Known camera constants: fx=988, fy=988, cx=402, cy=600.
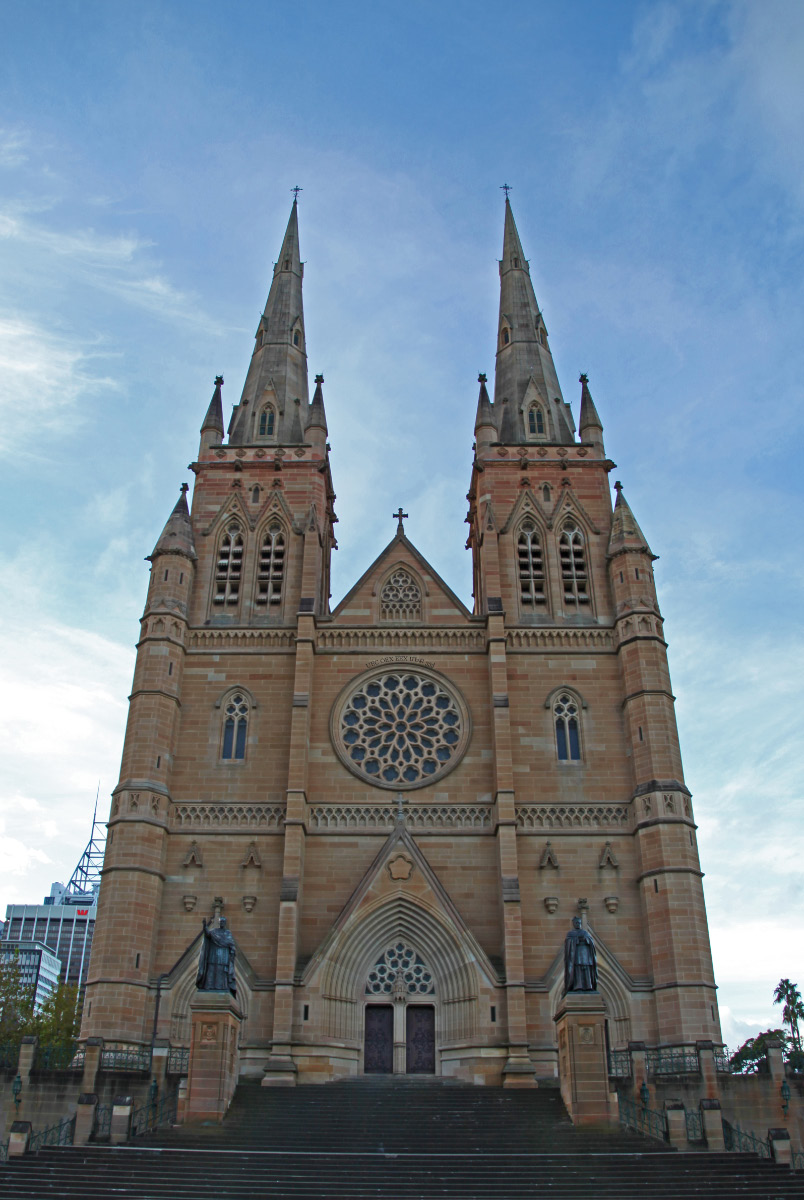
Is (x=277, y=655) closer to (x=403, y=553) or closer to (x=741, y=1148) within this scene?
(x=403, y=553)

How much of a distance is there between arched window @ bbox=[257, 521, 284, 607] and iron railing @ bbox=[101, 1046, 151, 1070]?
13.4 m

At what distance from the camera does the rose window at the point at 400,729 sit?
2820 cm

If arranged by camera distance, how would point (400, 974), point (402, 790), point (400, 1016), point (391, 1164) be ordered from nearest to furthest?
point (391, 1164) < point (400, 1016) < point (400, 974) < point (402, 790)

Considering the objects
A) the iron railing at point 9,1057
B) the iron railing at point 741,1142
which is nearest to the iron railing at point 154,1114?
the iron railing at point 9,1057

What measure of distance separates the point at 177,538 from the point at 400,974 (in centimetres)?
1500

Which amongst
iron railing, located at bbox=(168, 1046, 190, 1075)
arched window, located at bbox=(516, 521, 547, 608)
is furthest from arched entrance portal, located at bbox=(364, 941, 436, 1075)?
arched window, located at bbox=(516, 521, 547, 608)

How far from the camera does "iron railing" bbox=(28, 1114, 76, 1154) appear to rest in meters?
18.3

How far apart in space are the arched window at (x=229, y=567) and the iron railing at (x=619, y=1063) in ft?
55.5

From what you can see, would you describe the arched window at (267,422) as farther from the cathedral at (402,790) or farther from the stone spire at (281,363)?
the cathedral at (402,790)

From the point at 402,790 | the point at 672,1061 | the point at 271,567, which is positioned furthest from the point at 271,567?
the point at 672,1061

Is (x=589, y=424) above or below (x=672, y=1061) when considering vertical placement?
above

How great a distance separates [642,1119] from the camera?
66.8 ft

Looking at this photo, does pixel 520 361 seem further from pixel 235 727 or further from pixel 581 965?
pixel 581 965

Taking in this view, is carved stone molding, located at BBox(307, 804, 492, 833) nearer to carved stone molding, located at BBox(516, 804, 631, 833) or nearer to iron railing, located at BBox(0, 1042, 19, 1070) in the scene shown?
carved stone molding, located at BBox(516, 804, 631, 833)
